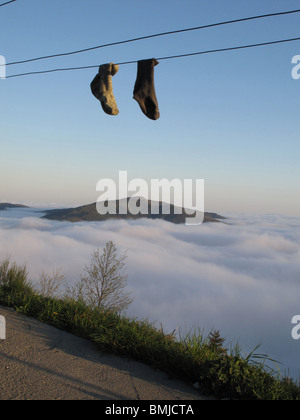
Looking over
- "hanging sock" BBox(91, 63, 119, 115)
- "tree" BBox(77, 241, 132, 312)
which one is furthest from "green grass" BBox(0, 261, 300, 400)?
"tree" BBox(77, 241, 132, 312)

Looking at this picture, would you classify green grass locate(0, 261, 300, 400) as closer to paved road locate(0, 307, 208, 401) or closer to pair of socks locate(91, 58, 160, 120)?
paved road locate(0, 307, 208, 401)

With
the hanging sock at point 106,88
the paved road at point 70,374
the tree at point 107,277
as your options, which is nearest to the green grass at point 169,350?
the paved road at point 70,374

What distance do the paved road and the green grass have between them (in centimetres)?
15

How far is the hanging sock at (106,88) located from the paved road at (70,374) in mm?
3620

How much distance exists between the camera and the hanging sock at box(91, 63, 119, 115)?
222 inches

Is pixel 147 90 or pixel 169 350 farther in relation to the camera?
pixel 147 90

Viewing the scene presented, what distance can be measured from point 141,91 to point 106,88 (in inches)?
25.8

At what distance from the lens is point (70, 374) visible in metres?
3.90

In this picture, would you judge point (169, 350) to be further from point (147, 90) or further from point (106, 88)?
point (106, 88)

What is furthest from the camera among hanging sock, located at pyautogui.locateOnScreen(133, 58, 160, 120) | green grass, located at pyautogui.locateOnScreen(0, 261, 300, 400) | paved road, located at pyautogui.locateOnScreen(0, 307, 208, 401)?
hanging sock, located at pyautogui.locateOnScreen(133, 58, 160, 120)

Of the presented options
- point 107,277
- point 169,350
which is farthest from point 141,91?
point 107,277
